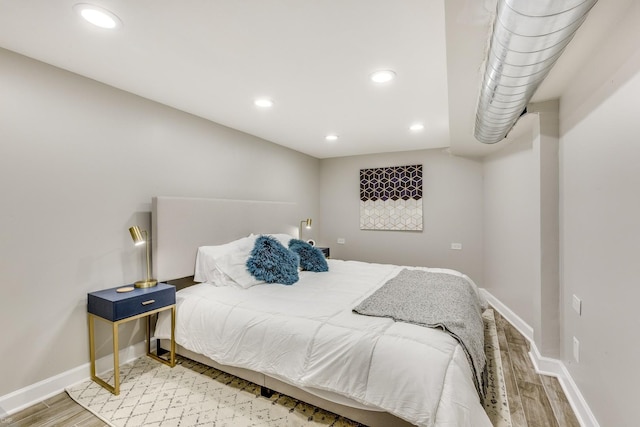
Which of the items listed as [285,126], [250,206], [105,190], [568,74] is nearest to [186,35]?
[105,190]

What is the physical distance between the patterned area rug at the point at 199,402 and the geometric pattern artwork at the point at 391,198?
2859mm

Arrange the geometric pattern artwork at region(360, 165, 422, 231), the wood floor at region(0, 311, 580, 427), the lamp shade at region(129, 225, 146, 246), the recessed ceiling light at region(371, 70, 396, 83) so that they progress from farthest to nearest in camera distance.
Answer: the geometric pattern artwork at region(360, 165, 422, 231) < the lamp shade at region(129, 225, 146, 246) < the recessed ceiling light at region(371, 70, 396, 83) < the wood floor at region(0, 311, 580, 427)

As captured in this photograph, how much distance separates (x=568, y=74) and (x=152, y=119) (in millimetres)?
3383

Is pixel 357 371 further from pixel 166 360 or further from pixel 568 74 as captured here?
pixel 568 74

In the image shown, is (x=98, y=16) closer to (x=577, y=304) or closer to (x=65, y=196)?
(x=65, y=196)

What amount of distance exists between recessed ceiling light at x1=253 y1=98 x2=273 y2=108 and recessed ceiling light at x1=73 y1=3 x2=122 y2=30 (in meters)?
1.25

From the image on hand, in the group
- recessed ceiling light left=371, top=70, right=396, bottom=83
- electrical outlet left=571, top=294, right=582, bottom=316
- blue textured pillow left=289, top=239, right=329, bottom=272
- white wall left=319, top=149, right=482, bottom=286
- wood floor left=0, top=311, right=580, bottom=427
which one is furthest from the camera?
white wall left=319, top=149, right=482, bottom=286

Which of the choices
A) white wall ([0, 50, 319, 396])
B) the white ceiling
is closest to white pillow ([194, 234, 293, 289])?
white wall ([0, 50, 319, 396])

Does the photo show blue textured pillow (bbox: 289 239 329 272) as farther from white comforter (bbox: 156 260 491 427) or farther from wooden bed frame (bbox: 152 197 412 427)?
white comforter (bbox: 156 260 491 427)

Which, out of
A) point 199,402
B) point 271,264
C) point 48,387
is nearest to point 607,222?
point 271,264

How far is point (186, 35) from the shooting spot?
1.76 meters

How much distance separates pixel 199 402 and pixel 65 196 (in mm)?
1807

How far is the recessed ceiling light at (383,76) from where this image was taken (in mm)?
2217

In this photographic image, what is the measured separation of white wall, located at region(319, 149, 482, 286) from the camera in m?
4.61
